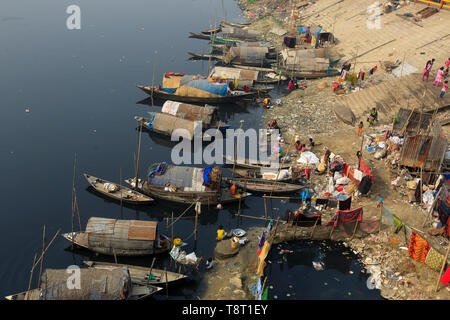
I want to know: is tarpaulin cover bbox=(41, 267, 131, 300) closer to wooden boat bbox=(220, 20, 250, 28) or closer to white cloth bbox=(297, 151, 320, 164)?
white cloth bbox=(297, 151, 320, 164)

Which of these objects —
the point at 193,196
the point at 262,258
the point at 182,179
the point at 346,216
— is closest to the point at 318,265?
the point at 346,216

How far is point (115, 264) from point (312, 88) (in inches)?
974

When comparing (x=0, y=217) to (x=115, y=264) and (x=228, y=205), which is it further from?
(x=228, y=205)

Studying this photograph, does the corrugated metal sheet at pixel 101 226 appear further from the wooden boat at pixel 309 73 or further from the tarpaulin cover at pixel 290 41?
the tarpaulin cover at pixel 290 41

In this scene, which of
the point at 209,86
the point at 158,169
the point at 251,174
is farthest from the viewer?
the point at 209,86

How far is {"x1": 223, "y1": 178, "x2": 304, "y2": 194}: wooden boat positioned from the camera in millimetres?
22766

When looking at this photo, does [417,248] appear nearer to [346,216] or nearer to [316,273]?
[346,216]

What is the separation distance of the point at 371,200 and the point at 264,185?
6.17 metres

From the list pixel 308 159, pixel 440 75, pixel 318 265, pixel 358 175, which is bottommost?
pixel 318 265

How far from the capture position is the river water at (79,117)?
20984 mm

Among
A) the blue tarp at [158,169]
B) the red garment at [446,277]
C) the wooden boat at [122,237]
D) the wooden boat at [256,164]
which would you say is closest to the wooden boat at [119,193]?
the blue tarp at [158,169]

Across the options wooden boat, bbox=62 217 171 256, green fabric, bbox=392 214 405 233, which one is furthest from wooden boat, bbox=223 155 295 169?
wooden boat, bbox=62 217 171 256

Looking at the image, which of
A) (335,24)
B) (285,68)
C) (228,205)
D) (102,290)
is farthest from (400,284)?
(335,24)

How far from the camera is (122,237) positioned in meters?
18.3
